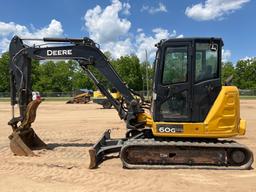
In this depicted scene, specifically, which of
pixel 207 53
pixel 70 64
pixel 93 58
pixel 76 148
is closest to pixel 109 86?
pixel 93 58

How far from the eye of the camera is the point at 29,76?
12844 millimetres

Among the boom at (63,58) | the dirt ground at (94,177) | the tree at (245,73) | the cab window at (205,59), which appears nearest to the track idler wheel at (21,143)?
Answer: the dirt ground at (94,177)

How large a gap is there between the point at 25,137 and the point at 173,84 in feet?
16.7

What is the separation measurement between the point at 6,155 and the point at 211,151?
562 cm

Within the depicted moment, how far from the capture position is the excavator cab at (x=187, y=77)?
10039mm

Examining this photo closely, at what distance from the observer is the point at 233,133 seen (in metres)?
10.1

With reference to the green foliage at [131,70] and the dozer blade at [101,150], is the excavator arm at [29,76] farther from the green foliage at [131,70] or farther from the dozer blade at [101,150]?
the green foliage at [131,70]

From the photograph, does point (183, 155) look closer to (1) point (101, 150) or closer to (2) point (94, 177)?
(1) point (101, 150)

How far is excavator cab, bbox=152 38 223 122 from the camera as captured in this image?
1004 centimetres

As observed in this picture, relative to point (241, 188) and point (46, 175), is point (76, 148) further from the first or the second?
point (241, 188)

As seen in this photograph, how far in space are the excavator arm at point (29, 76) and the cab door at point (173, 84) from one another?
123 cm

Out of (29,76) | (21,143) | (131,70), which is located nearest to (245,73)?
(131,70)

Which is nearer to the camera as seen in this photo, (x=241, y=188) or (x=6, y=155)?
(x=241, y=188)

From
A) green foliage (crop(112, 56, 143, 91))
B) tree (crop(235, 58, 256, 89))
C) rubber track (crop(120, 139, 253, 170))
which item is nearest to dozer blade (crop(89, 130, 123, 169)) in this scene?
rubber track (crop(120, 139, 253, 170))
